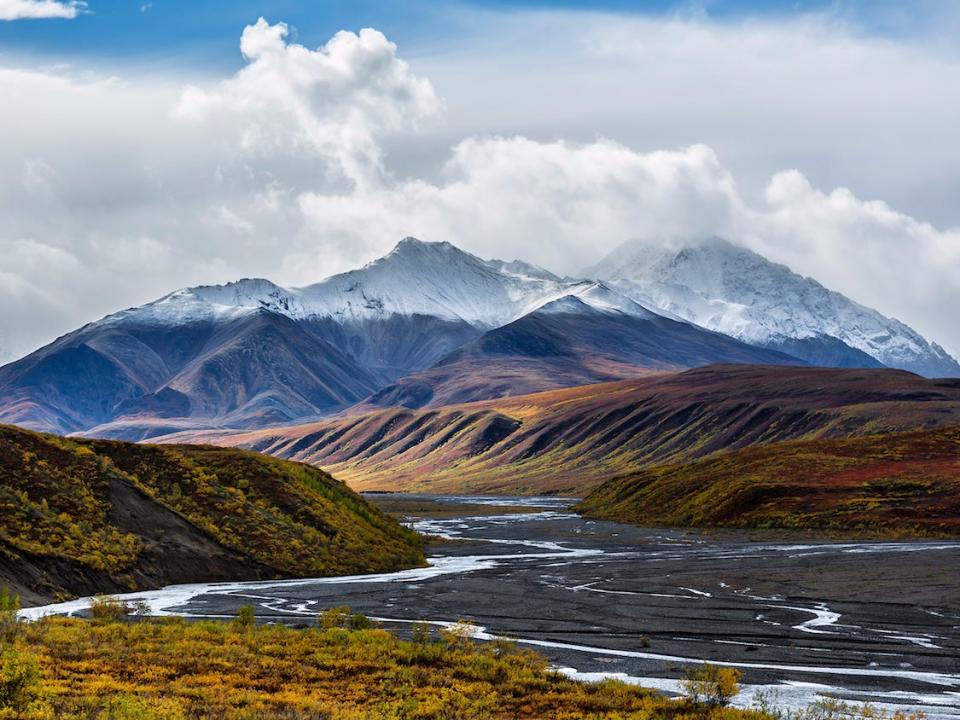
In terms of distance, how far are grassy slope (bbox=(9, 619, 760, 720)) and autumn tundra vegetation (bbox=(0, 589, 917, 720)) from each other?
0.17 feet

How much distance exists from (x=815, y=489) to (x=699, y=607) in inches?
2964

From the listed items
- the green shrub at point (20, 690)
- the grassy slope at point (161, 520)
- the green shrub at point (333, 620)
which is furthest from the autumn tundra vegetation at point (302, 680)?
the grassy slope at point (161, 520)

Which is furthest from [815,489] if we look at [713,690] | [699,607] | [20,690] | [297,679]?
[20,690]

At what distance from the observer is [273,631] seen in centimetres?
4025

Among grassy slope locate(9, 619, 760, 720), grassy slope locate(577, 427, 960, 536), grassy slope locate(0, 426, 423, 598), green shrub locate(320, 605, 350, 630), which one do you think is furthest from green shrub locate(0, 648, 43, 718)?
grassy slope locate(577, 427, 960, 536)

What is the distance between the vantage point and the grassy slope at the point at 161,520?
189 ft

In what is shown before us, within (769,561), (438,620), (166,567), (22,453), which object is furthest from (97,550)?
(769,561)

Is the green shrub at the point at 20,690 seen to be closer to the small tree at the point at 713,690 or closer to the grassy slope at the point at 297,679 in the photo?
the grassy slope at the point at 297,679

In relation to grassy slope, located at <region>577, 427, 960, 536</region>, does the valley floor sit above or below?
below

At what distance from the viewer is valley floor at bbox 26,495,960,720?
35.6 metres

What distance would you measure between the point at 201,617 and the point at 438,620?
403 inches

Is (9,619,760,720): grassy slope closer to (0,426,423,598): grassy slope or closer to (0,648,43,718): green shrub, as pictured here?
(0,648,43,718): green shrub

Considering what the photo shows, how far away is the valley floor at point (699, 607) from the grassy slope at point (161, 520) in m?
3.01

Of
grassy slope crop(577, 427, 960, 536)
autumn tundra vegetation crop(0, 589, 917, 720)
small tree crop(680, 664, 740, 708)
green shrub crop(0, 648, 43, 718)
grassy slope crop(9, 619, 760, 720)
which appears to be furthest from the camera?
grassy slope crop(577, 427, 960, 536)
